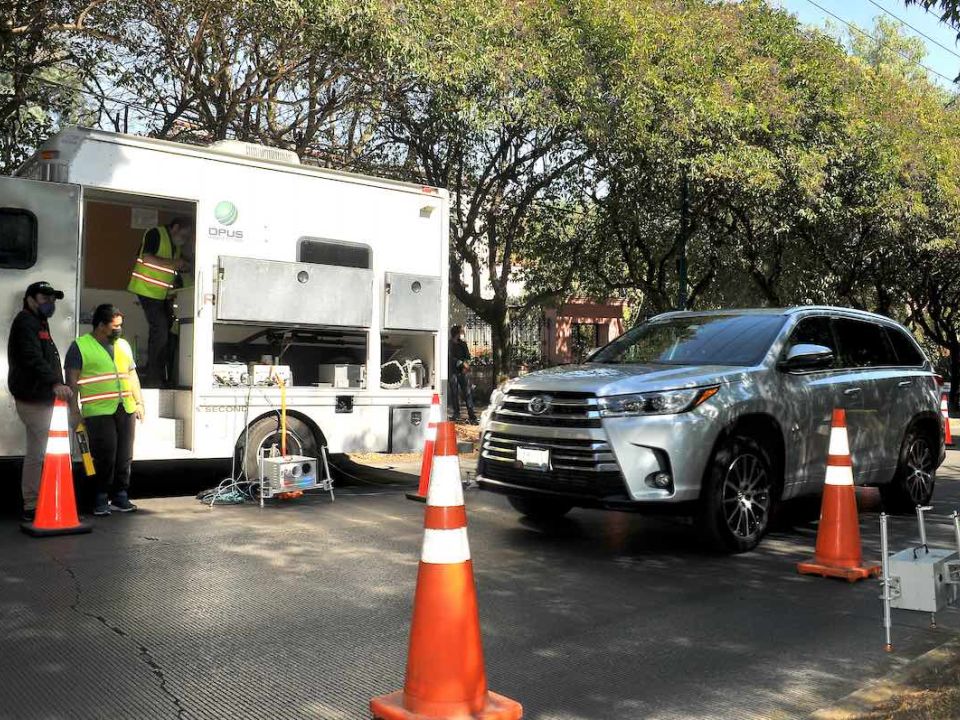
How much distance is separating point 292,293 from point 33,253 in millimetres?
2354

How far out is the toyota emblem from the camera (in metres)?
7.03

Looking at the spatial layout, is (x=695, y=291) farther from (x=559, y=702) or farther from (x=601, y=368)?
(x=559, y=702)

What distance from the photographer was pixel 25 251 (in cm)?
847

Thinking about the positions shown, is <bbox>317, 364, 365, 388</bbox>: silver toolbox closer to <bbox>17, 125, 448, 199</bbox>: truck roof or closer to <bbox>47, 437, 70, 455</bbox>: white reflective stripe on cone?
<bbox>17, 125, 448, 199</bbox>: truck roof

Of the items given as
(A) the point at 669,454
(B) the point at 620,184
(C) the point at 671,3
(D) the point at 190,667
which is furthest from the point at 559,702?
(B) the point at 620,184

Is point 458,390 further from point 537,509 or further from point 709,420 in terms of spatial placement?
point 709,420

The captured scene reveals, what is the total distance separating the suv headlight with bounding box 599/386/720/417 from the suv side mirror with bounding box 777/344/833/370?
1.10 m

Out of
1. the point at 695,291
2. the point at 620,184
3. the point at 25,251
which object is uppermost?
the point at 620,184

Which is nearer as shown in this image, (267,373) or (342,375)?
(267,373)

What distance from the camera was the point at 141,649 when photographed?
4.65m

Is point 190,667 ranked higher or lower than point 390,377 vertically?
lower

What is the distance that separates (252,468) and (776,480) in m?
4.92

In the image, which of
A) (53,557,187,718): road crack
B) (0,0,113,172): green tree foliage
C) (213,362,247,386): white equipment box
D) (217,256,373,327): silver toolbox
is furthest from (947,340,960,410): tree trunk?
(53,557,187,718): road crack

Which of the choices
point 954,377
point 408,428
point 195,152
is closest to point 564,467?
point 408,428
